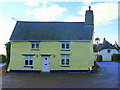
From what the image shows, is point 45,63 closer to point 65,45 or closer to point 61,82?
point 65,45

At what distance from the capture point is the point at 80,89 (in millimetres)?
12852

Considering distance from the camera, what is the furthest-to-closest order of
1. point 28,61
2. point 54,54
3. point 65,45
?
point 65,45 → point 28,61 → point 54,54

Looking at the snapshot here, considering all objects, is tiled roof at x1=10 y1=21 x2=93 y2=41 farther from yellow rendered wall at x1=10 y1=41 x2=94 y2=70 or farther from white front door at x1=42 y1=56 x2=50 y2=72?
white front door at x1=42 y1=56 x2=50 y2=72

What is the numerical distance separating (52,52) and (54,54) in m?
0.42

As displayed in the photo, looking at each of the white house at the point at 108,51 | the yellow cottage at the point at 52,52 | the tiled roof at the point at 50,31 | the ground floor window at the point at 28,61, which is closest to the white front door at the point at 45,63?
the yellow cottage at the point at 52,52

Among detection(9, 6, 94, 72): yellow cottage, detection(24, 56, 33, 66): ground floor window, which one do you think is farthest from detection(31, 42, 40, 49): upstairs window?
detection(24, 56, 33, 66): ground floor window

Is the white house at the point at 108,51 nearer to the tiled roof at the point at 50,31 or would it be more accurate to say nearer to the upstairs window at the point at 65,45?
the tiled roof at the point at 50,31

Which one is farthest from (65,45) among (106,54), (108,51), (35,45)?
(106,54)

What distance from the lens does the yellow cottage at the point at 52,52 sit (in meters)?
25.9

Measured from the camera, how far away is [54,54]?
2616 centimetres

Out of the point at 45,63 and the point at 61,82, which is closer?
the point at 61,82

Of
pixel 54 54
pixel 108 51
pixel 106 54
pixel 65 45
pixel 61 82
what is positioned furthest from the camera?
pixel 106 54

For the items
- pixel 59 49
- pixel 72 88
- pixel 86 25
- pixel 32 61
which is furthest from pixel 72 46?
pixel 72 88

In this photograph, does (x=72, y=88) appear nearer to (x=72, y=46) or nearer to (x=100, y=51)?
(x=72, y=46)
